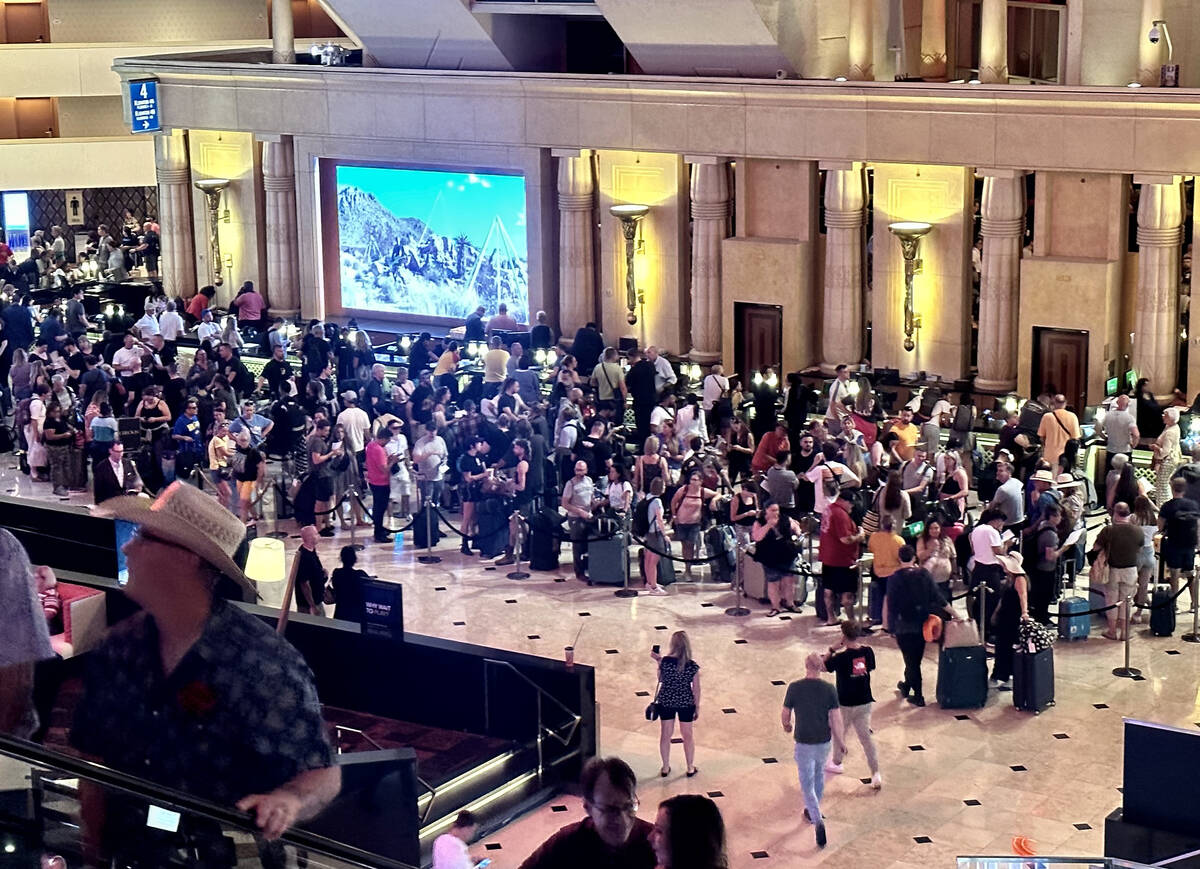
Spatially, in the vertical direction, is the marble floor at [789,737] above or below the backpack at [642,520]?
below

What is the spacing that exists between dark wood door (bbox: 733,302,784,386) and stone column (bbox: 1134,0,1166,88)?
5.21 metres

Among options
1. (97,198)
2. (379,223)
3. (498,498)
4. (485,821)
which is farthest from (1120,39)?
(97,198)

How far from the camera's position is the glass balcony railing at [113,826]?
3.39 m

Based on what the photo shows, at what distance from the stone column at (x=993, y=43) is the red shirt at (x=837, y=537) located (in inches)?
346

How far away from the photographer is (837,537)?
14609mm

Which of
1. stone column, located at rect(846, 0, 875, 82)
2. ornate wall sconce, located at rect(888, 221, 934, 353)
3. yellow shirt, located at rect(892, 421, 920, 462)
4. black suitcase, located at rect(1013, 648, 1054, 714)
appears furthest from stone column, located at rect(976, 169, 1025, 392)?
black suitcase, located at rect(1013, 648, 1054, 714)

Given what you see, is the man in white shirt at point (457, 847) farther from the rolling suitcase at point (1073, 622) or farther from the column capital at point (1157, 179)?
the column capital at point (1157, 179)

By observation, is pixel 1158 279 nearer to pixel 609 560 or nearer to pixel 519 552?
pixel 609 560

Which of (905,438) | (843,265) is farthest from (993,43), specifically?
(905,438)

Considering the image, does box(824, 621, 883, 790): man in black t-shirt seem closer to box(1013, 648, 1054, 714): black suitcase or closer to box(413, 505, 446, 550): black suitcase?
box(1013, 648, 1054, 714): black suitcase

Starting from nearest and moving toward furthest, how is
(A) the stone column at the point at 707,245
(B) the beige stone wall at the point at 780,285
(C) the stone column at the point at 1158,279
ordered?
(C) the stone column at the point at 1158,279
(B) the beige stone wall at the point at 780,285
(A) the stone column at the point at 707,245

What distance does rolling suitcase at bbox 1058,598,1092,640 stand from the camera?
1471cm

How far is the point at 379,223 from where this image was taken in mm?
27688

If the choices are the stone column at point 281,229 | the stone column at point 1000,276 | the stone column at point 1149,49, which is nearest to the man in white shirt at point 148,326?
the stone column at point 281,229
